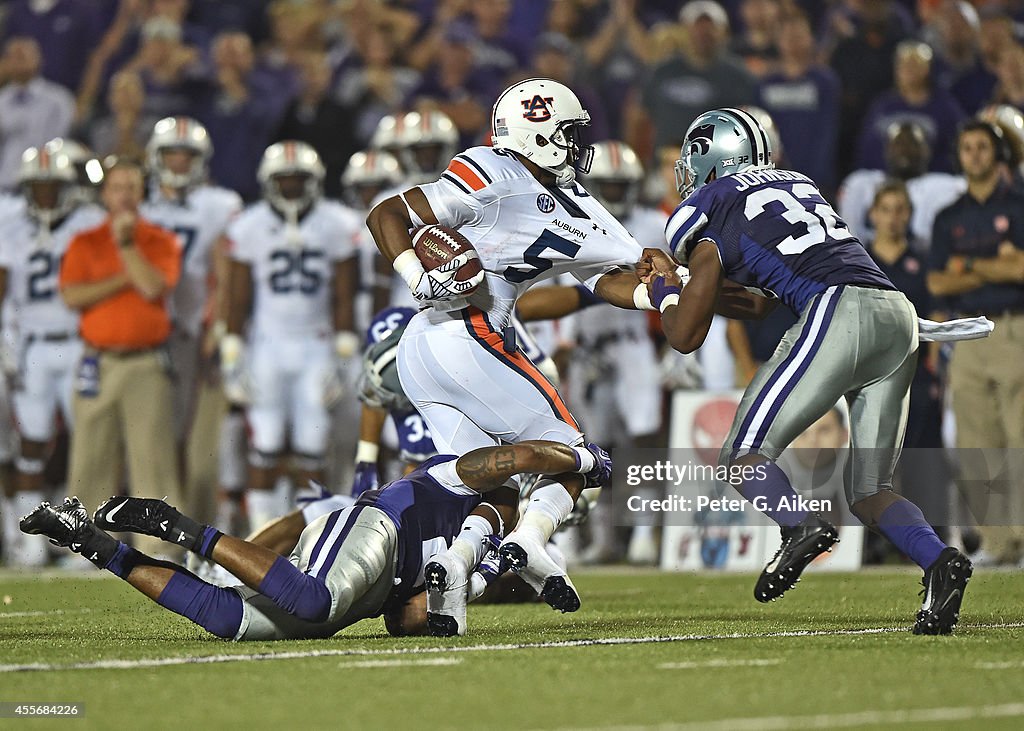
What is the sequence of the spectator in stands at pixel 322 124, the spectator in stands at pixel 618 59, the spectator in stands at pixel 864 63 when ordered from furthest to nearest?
1. the spectator in stands at pixel 618 59
2. the spectator in stands at pixel 322 124
3. the spectator in stands at pixel 864 63

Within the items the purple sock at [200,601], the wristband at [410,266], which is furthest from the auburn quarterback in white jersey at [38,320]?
the purple sock at [200,601]

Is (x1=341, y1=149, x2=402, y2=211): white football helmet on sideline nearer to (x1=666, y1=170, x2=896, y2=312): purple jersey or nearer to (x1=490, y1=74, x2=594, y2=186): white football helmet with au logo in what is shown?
(x1=490, y1=74, x2=594, y2=186): white football helmet with au logo

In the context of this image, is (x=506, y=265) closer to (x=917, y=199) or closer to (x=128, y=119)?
(x=917, y=199)

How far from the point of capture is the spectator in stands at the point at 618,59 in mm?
13258

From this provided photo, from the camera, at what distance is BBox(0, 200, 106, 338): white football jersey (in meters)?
11.1

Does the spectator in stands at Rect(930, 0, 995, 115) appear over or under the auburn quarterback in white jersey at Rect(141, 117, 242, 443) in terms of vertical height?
over

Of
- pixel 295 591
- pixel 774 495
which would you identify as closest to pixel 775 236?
Result: pixel 774 495

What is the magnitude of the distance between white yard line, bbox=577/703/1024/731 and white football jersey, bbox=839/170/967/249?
6.52 meters

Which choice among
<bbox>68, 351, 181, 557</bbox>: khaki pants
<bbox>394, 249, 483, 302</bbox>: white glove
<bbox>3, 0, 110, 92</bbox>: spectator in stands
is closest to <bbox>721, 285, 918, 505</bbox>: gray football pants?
<bbox>394, 249, 483, 302</bbox>: white glove

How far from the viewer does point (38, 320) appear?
11156 millimetres

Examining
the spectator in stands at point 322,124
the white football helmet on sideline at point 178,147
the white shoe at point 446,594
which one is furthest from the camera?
the spectator in stands at point 322,124

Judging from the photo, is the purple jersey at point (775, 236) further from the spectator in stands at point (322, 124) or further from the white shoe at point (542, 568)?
the spectator in stands at point (322, 124)

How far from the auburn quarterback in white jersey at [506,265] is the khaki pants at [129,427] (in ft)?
14.2

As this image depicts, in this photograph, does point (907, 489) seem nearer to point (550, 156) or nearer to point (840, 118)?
point (840, 118)
